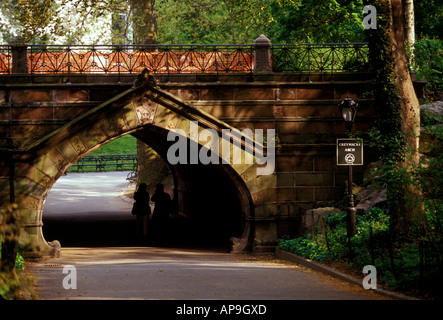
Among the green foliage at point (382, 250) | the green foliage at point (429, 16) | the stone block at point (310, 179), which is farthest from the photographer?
the green foliage at point (429, 16)

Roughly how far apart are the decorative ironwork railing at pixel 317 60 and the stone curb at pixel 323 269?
14.9ft

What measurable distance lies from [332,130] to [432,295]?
8.38 meters

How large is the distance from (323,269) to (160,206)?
8.61m

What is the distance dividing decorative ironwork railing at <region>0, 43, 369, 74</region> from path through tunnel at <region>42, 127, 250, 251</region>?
5.63 feet

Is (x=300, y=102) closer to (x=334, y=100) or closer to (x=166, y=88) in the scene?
(x=334, y=100)

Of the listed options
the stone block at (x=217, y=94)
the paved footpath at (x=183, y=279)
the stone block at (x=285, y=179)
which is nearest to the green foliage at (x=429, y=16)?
the stone block at (x=285, y=179)

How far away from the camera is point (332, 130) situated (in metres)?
17.1

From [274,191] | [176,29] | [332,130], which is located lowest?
[274,191]

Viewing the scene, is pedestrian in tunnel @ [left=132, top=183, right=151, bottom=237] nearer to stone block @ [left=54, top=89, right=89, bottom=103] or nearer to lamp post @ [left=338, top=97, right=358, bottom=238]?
stone block @ [left=54, top=89, right=89, bottom=103]

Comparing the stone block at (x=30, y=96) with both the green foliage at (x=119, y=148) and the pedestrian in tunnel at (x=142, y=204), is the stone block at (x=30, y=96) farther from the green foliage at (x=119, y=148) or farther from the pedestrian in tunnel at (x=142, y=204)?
the green foliage at (x=119, y=148)

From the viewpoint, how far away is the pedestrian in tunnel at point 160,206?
66.2ft

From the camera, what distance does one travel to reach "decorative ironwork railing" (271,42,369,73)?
17.2 m
